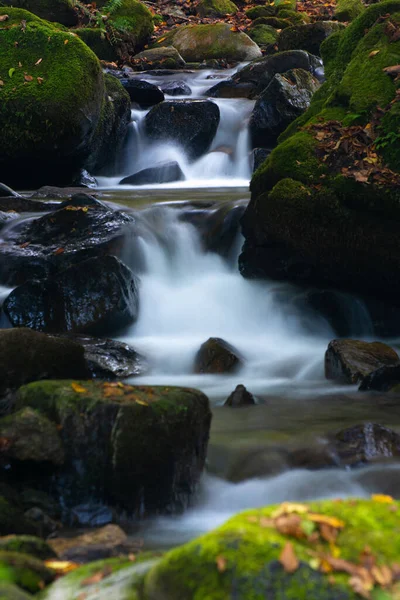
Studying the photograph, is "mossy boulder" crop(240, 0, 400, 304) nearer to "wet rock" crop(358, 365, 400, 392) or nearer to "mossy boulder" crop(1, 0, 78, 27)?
"wet rock" crop(358, 365, 400, 392)

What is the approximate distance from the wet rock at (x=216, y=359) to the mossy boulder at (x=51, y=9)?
1538 cm

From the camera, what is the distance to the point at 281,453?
A: 14.3ft

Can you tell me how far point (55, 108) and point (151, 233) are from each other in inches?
142

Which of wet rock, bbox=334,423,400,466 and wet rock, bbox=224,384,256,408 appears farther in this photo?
wet rock, bbox=224,384,256,408

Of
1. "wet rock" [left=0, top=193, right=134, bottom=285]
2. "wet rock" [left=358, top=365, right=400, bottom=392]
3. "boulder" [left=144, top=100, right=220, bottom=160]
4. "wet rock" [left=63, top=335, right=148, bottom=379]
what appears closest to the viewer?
"wet rock" [left=358, top=365, right=400, bottom=392]

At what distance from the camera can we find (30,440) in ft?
11.4

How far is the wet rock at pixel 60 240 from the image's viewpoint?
759 centimetres

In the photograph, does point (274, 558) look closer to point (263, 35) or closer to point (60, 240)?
point (60, 240)

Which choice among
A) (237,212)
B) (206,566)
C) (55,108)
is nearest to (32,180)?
(55,108)

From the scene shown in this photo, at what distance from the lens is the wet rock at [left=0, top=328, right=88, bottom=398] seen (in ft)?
14.7

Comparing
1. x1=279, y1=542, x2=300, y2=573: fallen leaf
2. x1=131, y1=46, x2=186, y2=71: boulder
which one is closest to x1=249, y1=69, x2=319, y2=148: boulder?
x1=131, y1=46, x2=186, y2=71: boulder

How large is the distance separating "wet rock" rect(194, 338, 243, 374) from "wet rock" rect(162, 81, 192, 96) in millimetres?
11802

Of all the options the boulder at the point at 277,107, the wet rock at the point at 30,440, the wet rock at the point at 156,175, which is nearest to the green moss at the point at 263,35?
the boulder at the point at 277,107

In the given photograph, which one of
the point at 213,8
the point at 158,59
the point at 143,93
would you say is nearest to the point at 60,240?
the point at 143,93
